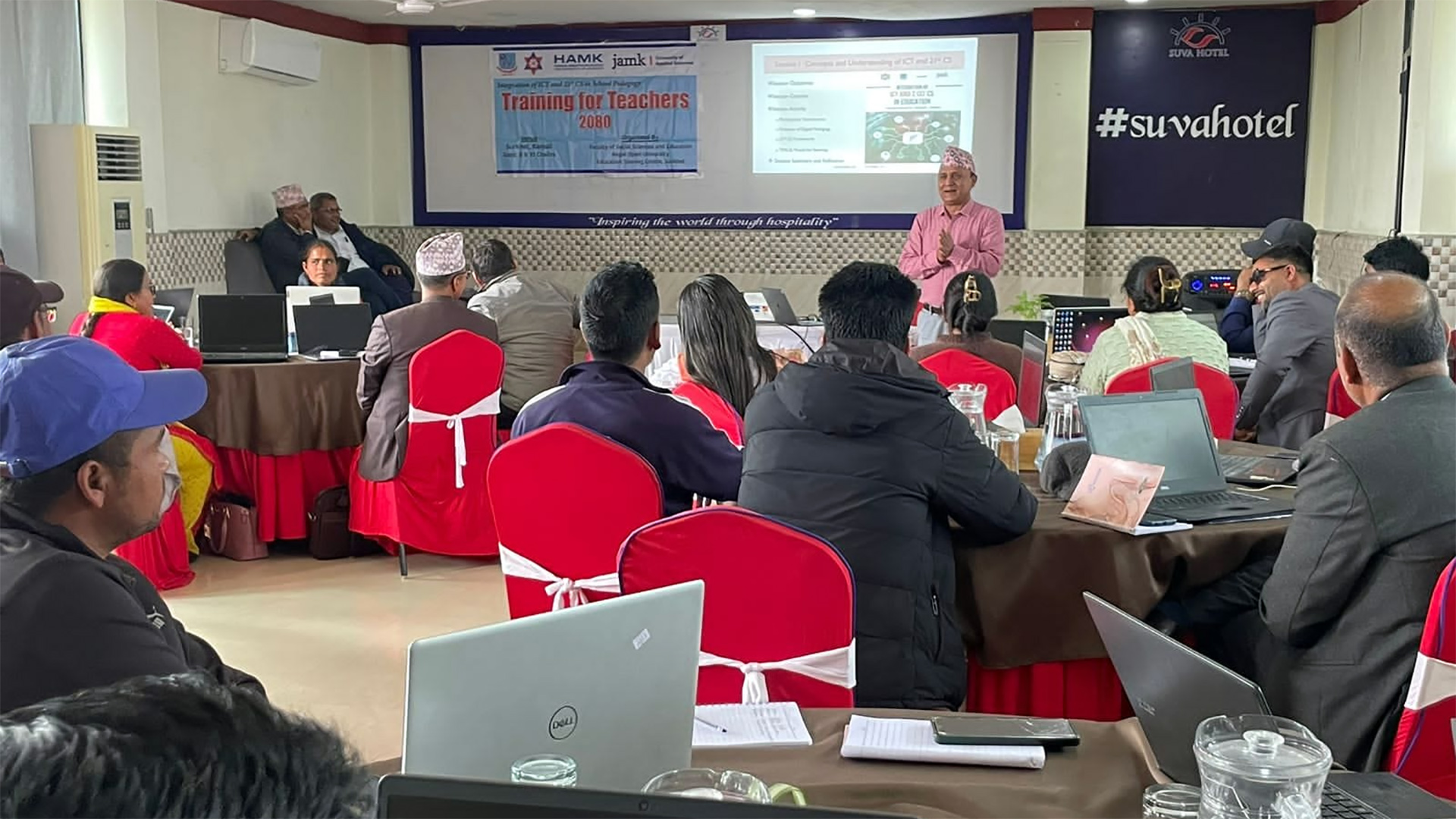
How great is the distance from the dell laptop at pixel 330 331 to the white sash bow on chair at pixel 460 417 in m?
0.78

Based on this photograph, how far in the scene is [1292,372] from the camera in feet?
16.8

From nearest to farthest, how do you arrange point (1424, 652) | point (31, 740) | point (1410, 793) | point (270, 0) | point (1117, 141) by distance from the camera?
point (31, 740)
point (1410, 793)
point (1424, 652)
point (270, 0)
point (1117, 141)

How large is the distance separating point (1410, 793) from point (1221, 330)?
5670mm

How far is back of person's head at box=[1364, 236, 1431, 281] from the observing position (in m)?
5.18

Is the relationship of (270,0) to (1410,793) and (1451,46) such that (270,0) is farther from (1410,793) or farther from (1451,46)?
(1410,793)

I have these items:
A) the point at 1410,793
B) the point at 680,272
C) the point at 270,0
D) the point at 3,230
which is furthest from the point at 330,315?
the point at 1410,793

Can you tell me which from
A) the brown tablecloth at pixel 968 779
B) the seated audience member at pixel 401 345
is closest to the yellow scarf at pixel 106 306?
the seated audience member at pixel 401 345

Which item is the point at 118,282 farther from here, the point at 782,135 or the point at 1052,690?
the point at 782,135

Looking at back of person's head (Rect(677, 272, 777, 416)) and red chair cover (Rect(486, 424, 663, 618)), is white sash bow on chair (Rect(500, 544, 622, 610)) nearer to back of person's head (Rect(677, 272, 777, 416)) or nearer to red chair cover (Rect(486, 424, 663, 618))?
red chair cover (Rect(486, 424, 663, 618))

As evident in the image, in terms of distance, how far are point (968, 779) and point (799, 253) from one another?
855 cm

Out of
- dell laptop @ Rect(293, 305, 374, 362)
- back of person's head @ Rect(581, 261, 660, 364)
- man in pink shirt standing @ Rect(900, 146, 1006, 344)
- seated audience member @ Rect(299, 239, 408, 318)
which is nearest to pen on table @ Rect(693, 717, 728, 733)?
back of person's head @ Rect(581, 261, 660, 364)

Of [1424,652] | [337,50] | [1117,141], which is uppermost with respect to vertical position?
[337,50]

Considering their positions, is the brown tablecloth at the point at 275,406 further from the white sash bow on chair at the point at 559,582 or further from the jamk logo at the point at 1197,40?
the jamk logo at the point at 1197,40

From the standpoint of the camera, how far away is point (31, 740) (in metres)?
0.83
